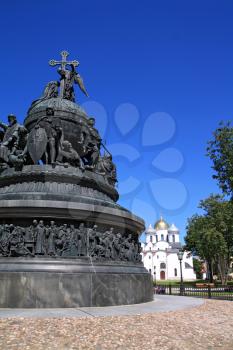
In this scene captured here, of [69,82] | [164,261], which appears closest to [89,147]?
[69,82]

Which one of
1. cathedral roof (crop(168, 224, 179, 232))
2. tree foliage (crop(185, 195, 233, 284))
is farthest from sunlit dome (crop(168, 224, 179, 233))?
tree foliage (crop(185, 195, 233, 284))

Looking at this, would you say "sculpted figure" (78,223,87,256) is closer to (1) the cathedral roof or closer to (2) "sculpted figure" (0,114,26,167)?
(2) "sculpted figure" (0,114,26,167)

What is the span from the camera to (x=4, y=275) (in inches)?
469

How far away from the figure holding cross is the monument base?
1092 centimetres

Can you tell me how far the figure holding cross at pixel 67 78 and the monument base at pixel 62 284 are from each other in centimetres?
1092

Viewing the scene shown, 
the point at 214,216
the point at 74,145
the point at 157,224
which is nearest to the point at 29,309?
the point at 74,145

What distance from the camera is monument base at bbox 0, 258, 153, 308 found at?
11773 millimetres

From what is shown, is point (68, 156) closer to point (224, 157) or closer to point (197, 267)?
point (224, 157)

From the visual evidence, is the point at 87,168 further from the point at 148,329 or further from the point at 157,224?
the point at 157,224

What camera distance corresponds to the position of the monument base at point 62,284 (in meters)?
11.8

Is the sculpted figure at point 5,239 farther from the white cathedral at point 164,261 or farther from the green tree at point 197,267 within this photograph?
the green tree at point 197,267

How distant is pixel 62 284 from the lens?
12180 mm

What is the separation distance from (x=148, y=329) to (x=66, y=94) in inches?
598

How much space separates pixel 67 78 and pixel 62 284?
13.0 metres
